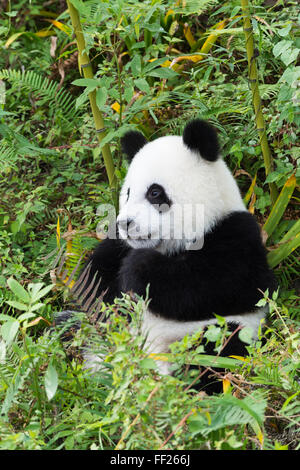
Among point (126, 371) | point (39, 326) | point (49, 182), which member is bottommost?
point (39, 326)

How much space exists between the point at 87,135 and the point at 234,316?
2.11 meters

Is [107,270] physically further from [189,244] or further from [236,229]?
[236,229]

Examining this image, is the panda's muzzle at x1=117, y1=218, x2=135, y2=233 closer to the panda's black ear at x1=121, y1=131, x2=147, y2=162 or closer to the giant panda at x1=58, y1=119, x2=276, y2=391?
the giant panda at x1=58, y1=119, x2=276, y2=391

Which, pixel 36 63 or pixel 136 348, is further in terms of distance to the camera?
pixel 36 63

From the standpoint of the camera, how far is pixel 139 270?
3.10 m

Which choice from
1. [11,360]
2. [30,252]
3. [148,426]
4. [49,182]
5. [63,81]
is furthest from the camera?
[63,81]

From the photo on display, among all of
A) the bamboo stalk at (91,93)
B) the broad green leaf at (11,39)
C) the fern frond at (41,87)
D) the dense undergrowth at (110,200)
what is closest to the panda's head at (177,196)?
the dense undergrowth at (110,200)

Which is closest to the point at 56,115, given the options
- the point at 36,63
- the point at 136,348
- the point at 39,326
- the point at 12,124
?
the point at 12,124

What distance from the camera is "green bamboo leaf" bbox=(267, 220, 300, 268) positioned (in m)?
3.80

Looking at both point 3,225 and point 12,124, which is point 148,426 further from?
point 12,124

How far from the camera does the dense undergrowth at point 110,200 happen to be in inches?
88.7

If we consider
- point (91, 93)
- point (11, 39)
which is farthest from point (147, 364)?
point (11, 39)

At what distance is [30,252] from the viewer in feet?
14.4

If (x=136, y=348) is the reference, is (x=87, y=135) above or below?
above
